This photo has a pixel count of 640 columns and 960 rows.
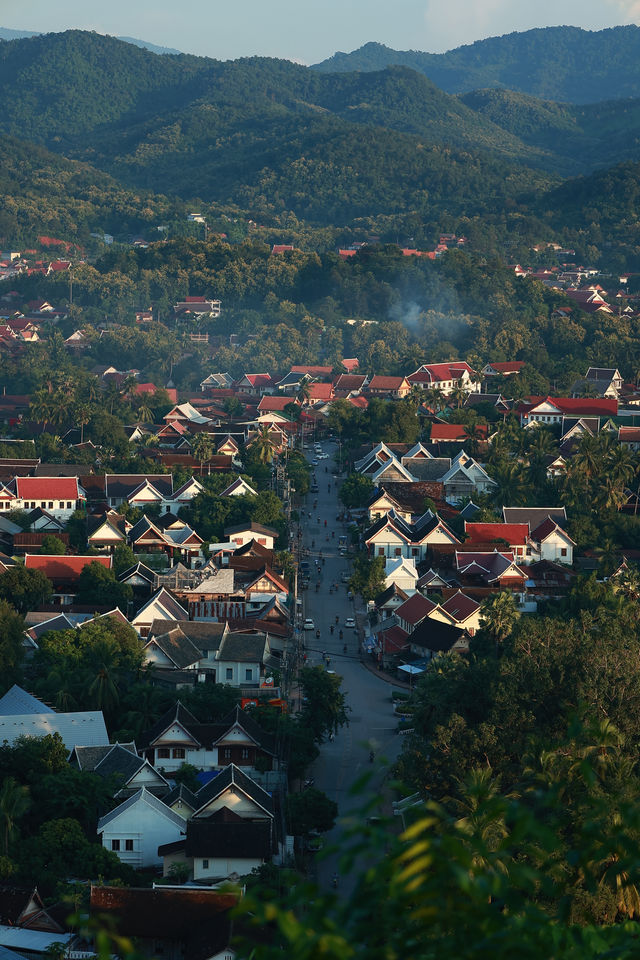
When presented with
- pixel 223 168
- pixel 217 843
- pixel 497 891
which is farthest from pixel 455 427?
pixel 223 168

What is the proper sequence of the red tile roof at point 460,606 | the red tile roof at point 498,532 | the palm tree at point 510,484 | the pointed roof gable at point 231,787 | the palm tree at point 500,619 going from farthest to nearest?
the palm tree at point 510,484 < the red tile roof at point 498,532 < the red tile roof at point 460,606 < the palm tree at point 500,619 < the pointed roof gable at point 231,787

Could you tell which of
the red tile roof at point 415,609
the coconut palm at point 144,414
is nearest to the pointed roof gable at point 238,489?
the red tile roof at point 415,609

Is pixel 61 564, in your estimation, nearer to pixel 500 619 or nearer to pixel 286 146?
pixel 500 619

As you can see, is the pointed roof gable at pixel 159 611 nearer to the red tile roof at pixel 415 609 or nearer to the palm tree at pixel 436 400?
the red tile roof at pixel 415 609

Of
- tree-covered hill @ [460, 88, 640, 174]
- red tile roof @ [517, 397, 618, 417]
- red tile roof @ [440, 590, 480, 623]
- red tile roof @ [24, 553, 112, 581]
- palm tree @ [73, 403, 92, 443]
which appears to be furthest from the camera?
tree-covered hill @ [460, 88, 640, 174]

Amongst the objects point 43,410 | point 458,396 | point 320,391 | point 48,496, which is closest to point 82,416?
point 43,410

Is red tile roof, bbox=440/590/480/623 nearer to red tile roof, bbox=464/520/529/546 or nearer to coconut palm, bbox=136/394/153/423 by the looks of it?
red tile roof, bbox=464/520/529/546

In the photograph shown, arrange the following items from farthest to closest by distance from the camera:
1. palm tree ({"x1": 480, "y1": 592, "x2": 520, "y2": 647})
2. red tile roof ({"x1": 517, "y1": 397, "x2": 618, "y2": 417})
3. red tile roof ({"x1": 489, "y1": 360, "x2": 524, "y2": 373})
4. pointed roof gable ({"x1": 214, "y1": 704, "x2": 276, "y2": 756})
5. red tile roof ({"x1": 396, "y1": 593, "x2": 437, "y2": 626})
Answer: red tile roof ({"x1": 489, "y1": 360, "x2": 524, "y2": 373})
red tile roof ({"x1": 517, "y1": 397, "x2": 618, "y2": 417})
red tile roof ({"x1": 396, "y1": 593, "x2": 437, "y2": 626})
palm tree ({"x1": 480, "y1": 592, "x2": 520, "y2": 647})
pointed roof gable ({"x1": 214, "y1": 704, "x2": 276, "y2": 756})

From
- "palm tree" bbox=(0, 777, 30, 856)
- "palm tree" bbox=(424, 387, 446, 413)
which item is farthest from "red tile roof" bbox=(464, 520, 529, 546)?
"palm tree" bbox=(0, 777, 30, 856)
